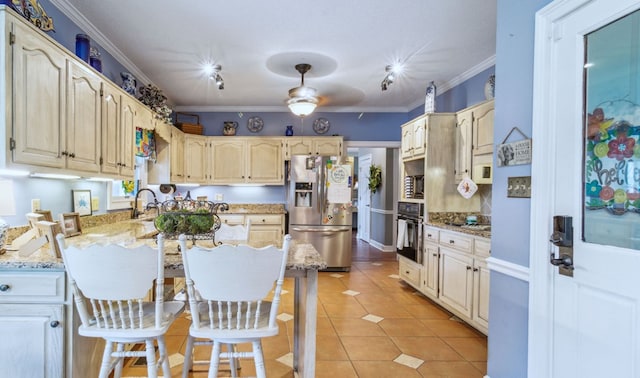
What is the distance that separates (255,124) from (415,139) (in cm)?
283

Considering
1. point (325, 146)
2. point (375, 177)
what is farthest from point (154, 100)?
point (375, 177)

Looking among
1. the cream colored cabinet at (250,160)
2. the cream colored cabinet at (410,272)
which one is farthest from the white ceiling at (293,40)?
the cream colored cabinet at (410,272)

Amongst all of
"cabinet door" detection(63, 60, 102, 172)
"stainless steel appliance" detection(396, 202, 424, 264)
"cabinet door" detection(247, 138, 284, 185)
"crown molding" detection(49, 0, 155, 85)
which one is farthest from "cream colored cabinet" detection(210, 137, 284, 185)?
"cabinet door" detection(63, 60, 102, 172)

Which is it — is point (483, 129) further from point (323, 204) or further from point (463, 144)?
point (323, 204)

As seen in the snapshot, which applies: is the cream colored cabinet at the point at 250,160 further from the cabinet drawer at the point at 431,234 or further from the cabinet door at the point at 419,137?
the cabinet drawer at the point at 431,234

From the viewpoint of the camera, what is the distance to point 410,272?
13.1 ft

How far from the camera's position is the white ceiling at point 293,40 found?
248cm

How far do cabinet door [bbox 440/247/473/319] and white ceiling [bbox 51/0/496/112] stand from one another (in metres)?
2.03

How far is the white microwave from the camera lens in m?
3.05

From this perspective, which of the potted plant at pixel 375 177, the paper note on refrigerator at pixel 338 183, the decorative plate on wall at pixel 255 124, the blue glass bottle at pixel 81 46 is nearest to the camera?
the blue glass bottle at pixel 81 46

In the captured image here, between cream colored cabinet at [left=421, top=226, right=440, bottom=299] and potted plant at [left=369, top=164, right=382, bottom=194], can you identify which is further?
potted plant at [left=369, top=164, right=382, bottom=194]

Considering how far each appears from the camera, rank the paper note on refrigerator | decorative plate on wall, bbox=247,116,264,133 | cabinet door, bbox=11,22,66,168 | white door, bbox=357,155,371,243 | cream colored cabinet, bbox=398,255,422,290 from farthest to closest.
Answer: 1. white door, bbox=357,155,371,243
2. decorative plate on wall, bbox=247,116,264,133
3. the paper note on refrigerator
4. cream colored cabinet, bbox=398,255,422,290
5. cabinet door, bbox=11,22,66,168

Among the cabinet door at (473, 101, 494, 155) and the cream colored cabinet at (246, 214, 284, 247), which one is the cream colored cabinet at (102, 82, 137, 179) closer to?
the cream colored cabinet at (246, 214, 284, 247)

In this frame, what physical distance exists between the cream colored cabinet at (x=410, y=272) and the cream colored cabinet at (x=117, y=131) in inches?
128
